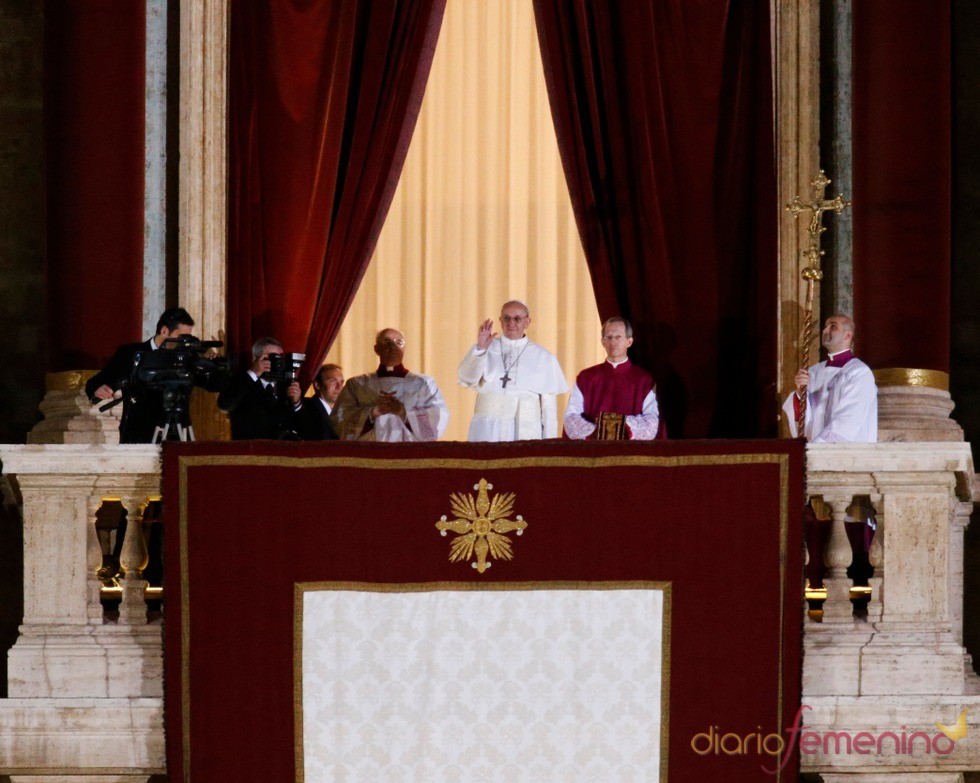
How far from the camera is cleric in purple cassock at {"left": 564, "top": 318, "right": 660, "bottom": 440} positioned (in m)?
7.50

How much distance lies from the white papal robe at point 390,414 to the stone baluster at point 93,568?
157 centimetres

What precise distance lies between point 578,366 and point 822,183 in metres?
1.76

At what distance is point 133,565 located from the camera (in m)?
6.30

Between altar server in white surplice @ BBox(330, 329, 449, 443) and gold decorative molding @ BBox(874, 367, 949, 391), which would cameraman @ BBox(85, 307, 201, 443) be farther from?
gold decorative molding @ BBox(874, 367, 949, 391)

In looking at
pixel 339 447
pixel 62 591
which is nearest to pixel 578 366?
pixel 339 447

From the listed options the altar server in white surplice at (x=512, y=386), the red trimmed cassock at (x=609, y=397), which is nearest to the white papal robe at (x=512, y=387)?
the altar server in white surplice at (x=512, y=386)

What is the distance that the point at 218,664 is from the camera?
20.2 ft

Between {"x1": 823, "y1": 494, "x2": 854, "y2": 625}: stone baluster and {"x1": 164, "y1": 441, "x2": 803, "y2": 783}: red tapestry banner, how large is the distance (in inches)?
6.6

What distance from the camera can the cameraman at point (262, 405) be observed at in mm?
7293

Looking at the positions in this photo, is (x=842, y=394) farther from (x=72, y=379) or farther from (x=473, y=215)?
(x=72, y=379)

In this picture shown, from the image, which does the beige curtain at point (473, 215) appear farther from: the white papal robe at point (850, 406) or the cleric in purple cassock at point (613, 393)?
the white papal robe at point (850, 406)

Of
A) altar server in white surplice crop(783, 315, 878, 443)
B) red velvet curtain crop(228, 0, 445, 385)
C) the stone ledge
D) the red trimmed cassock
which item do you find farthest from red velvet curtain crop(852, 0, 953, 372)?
the stone ledge

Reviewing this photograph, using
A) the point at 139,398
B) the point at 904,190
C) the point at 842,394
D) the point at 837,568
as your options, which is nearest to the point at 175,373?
the point at 139,398

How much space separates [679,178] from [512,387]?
150cm
